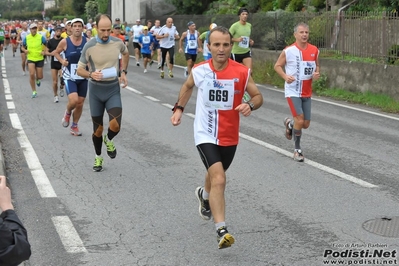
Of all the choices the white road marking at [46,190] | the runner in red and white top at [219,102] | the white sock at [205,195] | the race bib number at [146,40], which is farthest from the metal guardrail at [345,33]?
the runner in red and white top at [219,102]

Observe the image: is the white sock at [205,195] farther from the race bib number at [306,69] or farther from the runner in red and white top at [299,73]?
the race bib number at [306,69]

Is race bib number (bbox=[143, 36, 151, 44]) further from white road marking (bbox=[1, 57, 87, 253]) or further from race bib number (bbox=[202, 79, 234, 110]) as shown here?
race bib number (bbox=[202, 79, 234, 110])

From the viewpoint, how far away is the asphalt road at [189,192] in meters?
6.34

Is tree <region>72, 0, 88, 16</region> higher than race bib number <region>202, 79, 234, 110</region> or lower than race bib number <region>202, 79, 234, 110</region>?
lower

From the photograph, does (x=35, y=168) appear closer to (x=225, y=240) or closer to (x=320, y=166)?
(x=320, y=166)

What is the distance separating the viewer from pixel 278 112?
15289 millimetres

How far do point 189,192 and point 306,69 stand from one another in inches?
116

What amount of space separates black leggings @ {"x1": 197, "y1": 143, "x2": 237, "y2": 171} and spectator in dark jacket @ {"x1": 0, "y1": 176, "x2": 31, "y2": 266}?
2759mm

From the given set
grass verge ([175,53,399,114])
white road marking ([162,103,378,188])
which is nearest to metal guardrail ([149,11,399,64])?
grass verge ([175,53,399,114])

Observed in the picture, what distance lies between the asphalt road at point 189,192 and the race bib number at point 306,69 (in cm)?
109

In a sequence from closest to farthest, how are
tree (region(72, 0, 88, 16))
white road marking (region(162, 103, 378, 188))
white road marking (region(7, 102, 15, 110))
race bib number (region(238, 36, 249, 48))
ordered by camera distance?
white road marking (region(162, 103, 378, 188)) < white road marking (region(7, 102, 15, 110)) < race bib number (region(238, 36, 249, 48)) < tree (region(72, 0, 88, 16))

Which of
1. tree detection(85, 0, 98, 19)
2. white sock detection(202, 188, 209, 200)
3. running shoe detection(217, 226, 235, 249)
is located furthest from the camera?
tree detection(85, 0, 98, 19)

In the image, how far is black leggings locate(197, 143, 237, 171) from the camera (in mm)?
6461

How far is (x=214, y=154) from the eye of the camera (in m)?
6.48
